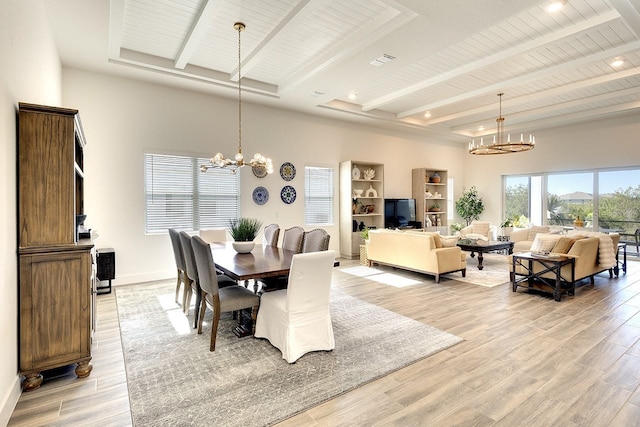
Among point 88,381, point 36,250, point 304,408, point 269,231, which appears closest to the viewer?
point 304,408

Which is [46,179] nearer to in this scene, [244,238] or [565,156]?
[244,238]

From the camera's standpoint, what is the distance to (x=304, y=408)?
Result: 2201mm

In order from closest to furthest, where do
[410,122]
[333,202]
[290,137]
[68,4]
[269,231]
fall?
[68,4] < [269,231] < [290,137] < [333,202] < [410,122]

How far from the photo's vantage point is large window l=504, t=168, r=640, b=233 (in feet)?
25.7

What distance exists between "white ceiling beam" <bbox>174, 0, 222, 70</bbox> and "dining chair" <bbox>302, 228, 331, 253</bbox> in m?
2.69

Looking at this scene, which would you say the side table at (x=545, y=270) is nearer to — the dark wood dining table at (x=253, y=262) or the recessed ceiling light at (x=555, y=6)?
the recessed ceiling light at (x=555, y=6)

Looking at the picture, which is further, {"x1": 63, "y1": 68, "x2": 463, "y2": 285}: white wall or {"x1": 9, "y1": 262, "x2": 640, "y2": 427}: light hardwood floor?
{"x1": 63, "y1": 68, "x2": 463, "y2": 285}: white wall

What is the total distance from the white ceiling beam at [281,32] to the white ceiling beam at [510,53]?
276cm

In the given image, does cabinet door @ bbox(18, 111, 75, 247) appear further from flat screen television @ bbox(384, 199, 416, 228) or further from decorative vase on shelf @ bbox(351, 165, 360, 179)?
flat screen television @ bbox(384, 199, 416, 228)

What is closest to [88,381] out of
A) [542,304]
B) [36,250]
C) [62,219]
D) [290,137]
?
[36,250]

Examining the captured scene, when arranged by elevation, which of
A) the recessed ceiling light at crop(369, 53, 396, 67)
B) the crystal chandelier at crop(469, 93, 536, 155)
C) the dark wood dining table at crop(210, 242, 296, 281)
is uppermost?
the recessed ceiling light at crop(369, 53, 396, 67)

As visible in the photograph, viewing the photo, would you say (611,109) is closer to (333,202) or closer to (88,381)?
(333,202)

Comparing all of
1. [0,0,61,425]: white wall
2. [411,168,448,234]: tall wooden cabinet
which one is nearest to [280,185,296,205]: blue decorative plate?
[411,168,448,234]: tall wooden cabinet

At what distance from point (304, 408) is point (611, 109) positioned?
8989 mm
